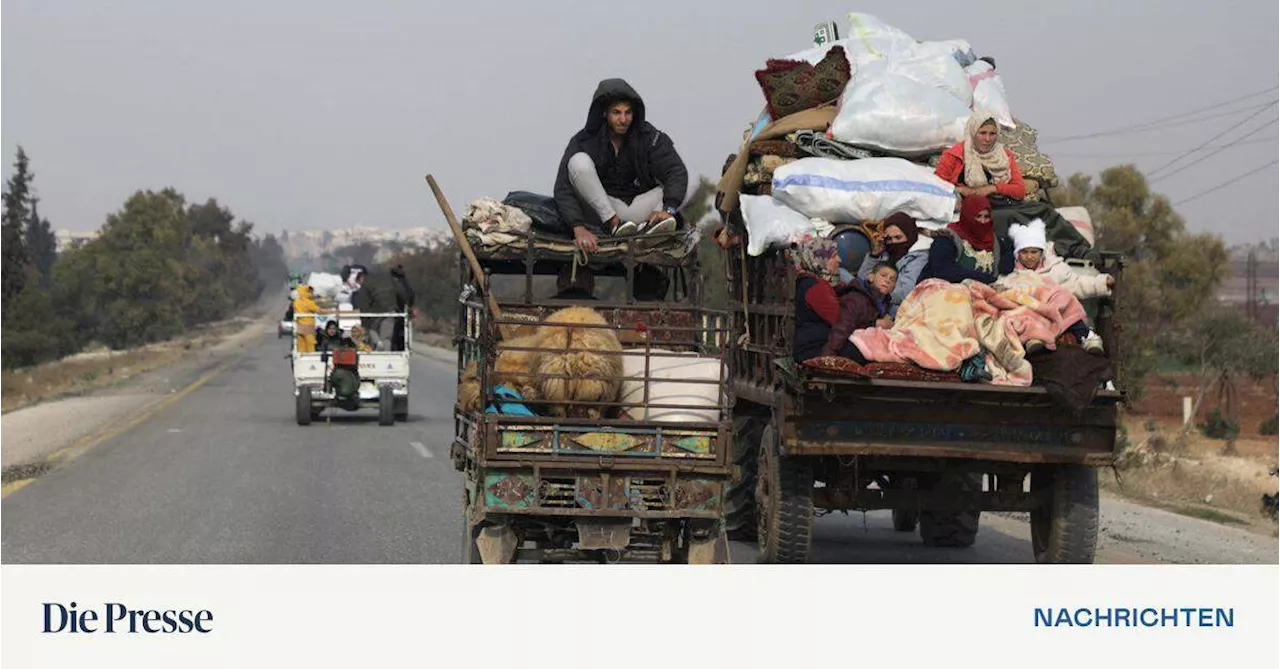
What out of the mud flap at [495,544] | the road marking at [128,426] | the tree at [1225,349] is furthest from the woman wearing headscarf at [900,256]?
the tree at [1225,349]

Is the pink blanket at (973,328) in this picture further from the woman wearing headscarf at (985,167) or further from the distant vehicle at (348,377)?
the distant vehicle at (348,377)

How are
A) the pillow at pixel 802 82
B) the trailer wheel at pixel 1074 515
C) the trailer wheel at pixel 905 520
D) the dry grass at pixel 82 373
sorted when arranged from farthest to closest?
the dry grass at pixel 82 373 < the trailer wheel at pixel 905 520 < the pillow at pixel 802 82 < the trailer wheel at pixel 1074 515

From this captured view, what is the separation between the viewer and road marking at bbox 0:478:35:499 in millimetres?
17109

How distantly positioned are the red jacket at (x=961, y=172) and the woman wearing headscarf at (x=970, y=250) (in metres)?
0.46

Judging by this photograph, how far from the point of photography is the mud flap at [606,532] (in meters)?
9.11

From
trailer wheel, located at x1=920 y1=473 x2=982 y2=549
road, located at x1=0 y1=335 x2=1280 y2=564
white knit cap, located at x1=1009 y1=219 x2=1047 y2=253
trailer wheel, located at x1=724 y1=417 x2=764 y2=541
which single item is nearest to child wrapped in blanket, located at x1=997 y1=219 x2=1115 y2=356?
white knit cap, located at x1=1009 y1=219 x2=1047 y2=253

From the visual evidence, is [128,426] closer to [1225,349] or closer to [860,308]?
[860,308]

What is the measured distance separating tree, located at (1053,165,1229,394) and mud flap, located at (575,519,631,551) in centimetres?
3219

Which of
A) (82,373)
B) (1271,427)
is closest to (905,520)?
(1271,427)

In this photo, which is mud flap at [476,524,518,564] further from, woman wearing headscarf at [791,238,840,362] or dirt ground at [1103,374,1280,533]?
dirt ground at [1103,374,1280,533]

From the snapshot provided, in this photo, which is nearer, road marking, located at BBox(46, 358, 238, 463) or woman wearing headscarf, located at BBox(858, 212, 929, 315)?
woman wearing headscarf, located at BBox(858, 212, 929, 315)

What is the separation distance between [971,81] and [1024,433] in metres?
3.68
